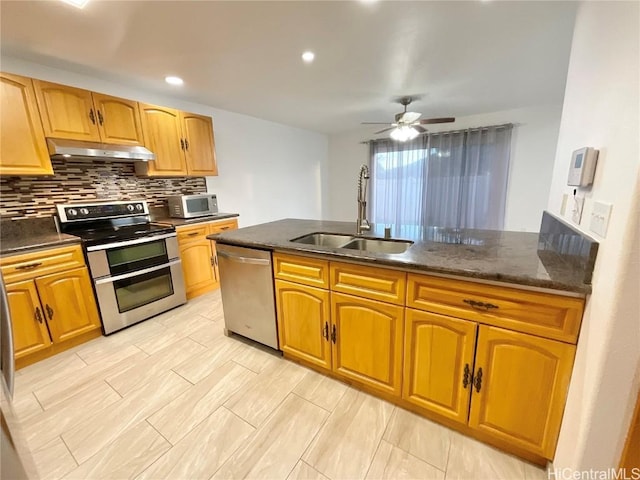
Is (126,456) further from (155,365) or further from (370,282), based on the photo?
(370,282)

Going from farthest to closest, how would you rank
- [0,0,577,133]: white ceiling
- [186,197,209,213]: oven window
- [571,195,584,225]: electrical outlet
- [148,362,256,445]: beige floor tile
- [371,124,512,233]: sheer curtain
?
[371,124,512,233]: sheer curtain < [186,197,209,213]: oven window < [0,0,577,133]: white ceiling < [148,362,256,445]: beige floor tile < [571,195,584,225]: electrical outlet

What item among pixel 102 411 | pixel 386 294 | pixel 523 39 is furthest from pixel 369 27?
pixel 102 411

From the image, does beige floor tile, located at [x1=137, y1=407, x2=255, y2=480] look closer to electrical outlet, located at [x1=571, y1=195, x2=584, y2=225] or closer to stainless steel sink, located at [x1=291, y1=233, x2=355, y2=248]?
stainless steel sink, located at [x1=291, y1=233, x2=355, y2=248]

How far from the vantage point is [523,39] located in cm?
193

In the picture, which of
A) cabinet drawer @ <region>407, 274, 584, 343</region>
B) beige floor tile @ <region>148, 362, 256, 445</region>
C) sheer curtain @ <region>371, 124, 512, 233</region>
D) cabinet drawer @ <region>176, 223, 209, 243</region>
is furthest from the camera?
sheer curtain @ <region>371, 124, 512, 233</region>

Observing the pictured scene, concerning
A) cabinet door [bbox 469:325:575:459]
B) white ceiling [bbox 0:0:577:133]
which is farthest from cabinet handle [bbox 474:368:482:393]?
white ceiling [bbox 0:0:577:133]

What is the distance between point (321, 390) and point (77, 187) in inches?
113

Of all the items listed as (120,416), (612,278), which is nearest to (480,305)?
(612,278)

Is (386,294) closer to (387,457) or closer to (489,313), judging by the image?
(489,313)

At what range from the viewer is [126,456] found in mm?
1301

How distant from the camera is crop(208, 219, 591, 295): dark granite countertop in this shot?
1038mm

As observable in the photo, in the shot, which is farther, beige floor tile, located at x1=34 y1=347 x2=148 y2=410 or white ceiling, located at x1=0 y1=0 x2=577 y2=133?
beige floor tile, located at x1=34 y1=347 x2=148 y2=410

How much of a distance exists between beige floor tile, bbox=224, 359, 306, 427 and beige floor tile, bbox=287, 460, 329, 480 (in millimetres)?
337

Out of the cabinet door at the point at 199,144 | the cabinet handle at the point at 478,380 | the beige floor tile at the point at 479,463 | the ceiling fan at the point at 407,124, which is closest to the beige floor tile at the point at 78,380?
the cabinet door at the point at 199,144
